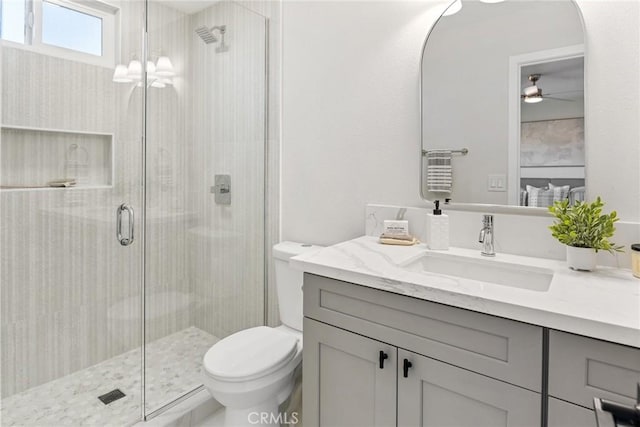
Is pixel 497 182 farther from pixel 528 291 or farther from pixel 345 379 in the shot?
pixel 345 379

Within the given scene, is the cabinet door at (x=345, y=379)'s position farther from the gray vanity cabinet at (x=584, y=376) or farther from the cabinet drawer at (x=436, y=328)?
the gray vanity cabinet at (x=584, y=376)

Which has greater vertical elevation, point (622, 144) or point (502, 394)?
point (622, 144)

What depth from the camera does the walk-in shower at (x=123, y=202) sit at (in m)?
1.74

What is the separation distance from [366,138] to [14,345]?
196cm

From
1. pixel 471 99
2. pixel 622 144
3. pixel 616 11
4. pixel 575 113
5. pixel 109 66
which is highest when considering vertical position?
pixel 109 66

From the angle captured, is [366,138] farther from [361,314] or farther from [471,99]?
[361,314]

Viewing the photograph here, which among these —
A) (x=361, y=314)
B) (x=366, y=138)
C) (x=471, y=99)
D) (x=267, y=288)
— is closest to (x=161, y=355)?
(x=267, y=288)

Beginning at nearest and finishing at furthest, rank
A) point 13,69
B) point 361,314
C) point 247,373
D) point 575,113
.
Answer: point 361,314, point 575,113, point 247,373, point 13,69

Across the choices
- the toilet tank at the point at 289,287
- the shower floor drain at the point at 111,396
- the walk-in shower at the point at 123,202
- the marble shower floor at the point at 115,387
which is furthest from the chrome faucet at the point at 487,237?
the shower floor drain at the point at 111,396

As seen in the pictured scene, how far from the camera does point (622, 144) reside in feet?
3.76

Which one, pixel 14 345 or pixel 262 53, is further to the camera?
pixel 262 53

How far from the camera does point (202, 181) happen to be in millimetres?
2037

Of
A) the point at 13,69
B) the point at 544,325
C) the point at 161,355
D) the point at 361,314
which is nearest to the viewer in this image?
the point at 544,325

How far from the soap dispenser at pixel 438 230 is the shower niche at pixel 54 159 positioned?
1.73 metres
